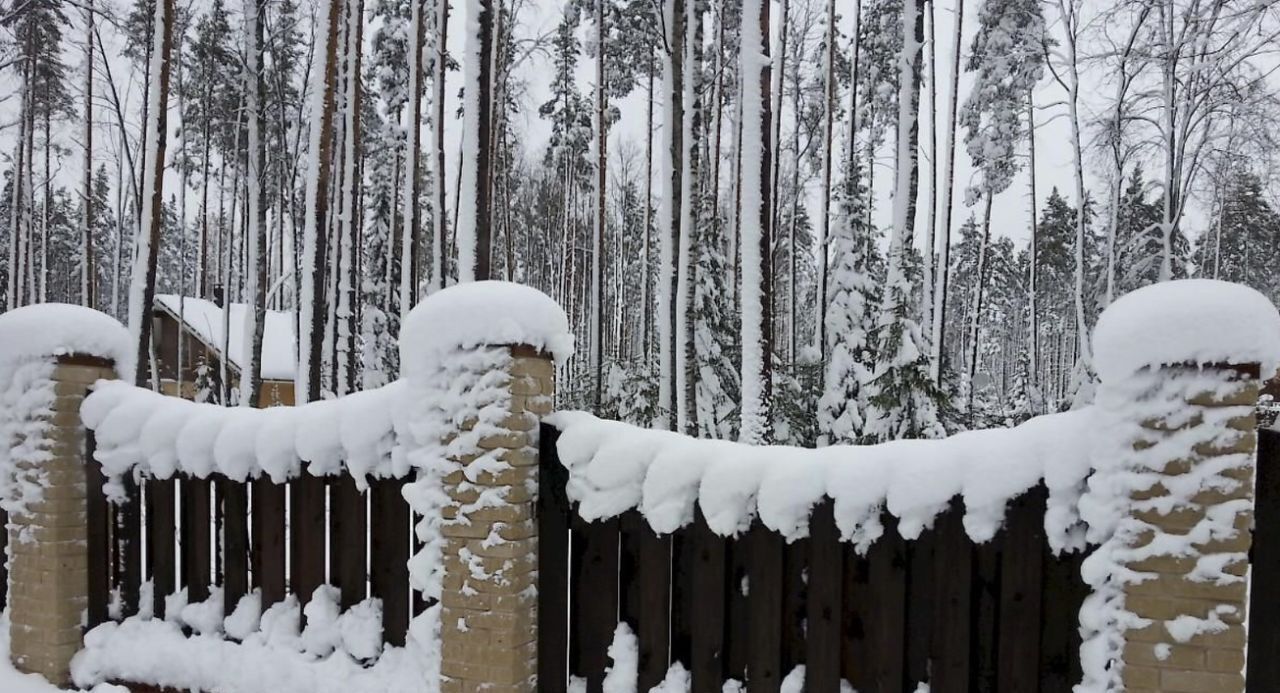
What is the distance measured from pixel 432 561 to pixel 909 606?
214cm

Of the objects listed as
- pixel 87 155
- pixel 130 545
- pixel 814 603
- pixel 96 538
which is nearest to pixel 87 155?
pixel 87 155

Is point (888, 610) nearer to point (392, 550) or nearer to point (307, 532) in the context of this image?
point (392, 550)

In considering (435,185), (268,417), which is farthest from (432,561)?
(435,185)


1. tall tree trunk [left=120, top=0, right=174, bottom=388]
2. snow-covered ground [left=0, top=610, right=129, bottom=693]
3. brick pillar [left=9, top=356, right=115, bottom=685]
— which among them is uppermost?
tall tree trunk [left=120, top=0, right=174, bottom=388]

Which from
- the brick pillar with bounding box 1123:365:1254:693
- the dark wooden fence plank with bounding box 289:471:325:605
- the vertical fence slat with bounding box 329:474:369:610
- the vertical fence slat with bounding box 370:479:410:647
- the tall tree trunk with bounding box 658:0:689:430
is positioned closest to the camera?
the brick pillar with bounding box 1123:365:1254:693

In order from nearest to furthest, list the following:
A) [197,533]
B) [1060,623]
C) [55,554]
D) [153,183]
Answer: [1060,623] → [197,533] → [55,554] → [153,183]

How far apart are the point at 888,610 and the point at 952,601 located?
9.5 inches

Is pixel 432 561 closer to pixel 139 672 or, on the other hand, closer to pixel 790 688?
pixel 790 688

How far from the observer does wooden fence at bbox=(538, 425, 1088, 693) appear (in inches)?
107

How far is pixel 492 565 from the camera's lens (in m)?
3.35

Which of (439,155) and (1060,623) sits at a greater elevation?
(439,155)

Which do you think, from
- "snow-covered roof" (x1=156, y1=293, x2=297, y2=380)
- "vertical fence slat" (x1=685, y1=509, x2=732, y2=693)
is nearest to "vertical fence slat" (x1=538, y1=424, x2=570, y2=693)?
"vertical fence slat" (x1=685, y1=509, x2=732, y2=693)

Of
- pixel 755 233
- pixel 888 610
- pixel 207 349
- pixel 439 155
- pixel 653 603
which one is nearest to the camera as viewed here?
pixel 888 610

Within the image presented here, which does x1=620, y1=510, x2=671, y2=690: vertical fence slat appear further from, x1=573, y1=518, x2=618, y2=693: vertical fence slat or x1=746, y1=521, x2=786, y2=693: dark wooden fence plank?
x1=746, y1=521, x2=786, y2=693: dark wooden fence plank
